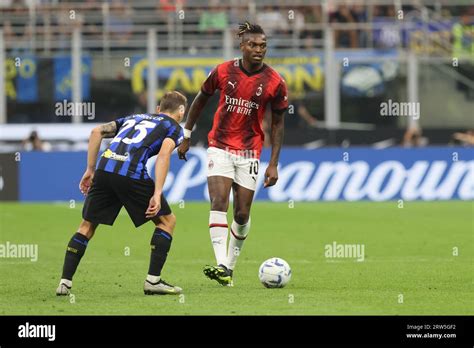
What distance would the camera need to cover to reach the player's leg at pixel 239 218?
1183 cm

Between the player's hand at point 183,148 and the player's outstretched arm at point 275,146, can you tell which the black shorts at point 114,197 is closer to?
the player's hand at point 183,148

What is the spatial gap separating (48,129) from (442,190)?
9.87 metres

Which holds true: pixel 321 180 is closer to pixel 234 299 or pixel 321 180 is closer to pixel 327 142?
pixel 327 142

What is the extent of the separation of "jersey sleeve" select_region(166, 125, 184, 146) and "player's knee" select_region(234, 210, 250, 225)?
1.45m

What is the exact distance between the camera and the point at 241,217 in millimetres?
11852

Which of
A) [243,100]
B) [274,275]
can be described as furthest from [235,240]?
[243,100]

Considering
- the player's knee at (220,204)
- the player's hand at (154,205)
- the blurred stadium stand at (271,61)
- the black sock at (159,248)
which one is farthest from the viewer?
the blurred stadium stand at (271,61)

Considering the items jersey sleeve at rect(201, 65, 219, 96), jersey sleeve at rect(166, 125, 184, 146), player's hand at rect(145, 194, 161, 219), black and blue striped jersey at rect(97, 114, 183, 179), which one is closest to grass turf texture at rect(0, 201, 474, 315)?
player's hand at rect(145, 194, 161, 219)

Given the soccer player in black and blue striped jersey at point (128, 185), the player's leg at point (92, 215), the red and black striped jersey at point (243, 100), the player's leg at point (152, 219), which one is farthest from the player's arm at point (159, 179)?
the red and black striped jersey at point (243, 100)

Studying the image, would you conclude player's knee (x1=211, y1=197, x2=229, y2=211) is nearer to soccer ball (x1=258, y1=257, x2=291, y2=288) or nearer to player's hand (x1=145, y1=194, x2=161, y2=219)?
soccer ball (x1=258, y1=257, x2=291, y2=288)

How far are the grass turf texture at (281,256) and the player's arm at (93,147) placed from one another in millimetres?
1071

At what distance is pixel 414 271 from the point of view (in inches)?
516

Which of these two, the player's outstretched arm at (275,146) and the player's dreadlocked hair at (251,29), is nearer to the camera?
the player's dreadlocked hair at (251,29)

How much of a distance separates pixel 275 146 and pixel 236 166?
0.46 meters
